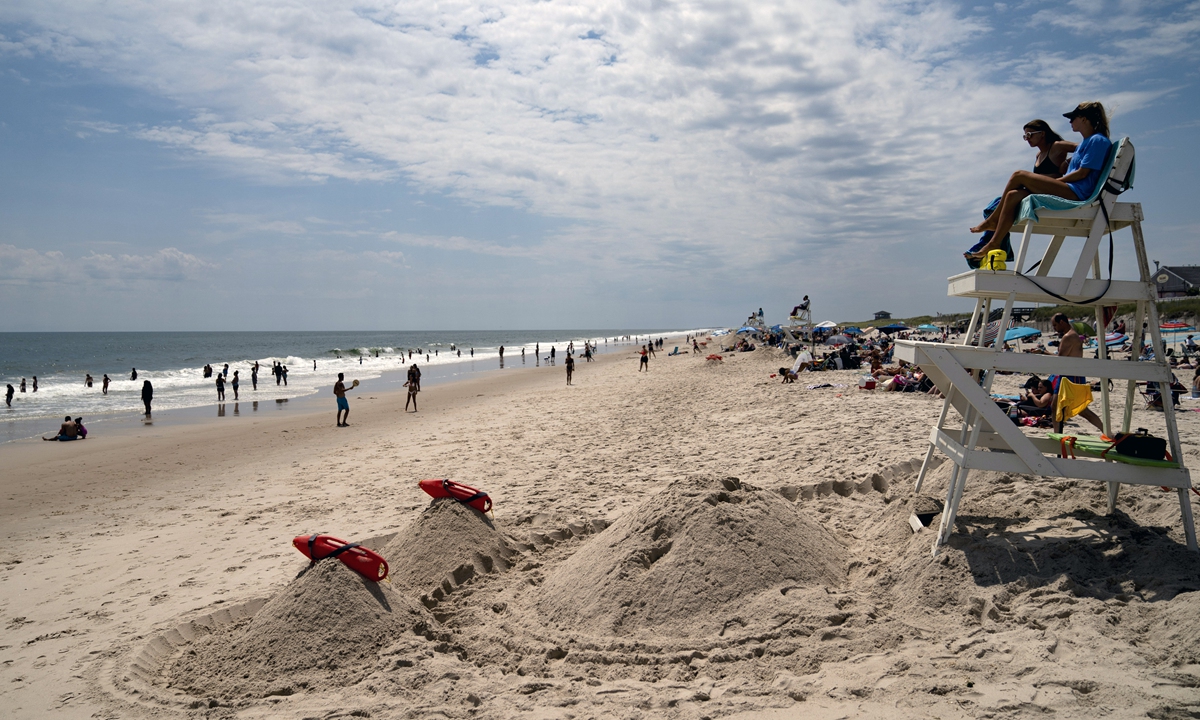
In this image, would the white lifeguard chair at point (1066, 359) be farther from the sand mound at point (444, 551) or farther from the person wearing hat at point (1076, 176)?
the sand mound at point (444, 551)

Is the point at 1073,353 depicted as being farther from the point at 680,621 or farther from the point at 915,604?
the point at 680,621

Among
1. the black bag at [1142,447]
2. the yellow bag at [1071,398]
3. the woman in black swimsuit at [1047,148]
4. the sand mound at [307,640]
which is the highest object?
the woman in black swimsuit at [1047,148]

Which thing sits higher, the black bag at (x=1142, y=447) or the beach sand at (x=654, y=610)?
the black bag at (x=1142, y=447)

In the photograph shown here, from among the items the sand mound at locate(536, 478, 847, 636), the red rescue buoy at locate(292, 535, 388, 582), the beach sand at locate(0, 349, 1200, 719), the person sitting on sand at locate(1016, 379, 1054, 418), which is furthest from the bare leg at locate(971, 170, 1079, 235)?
the person sitting on sand at locate(1016, 379, 1054, 418)

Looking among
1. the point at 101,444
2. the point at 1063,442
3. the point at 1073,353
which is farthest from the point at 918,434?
the point at 101,444

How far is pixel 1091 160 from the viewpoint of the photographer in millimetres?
4027

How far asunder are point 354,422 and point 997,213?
62.8ft

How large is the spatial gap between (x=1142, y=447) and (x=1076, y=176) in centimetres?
184

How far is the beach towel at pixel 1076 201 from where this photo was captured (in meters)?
3.99

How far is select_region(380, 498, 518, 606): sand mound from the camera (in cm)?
542

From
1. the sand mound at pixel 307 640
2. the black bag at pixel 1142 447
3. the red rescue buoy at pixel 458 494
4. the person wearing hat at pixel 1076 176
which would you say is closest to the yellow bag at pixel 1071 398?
the black bag at pixel 1142 447

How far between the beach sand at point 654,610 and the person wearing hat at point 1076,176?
2323 mm

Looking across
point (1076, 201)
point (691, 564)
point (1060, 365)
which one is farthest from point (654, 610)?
point (1076, 201)

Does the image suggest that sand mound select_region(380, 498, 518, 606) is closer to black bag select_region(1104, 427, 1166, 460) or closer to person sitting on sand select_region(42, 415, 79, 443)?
black bag select_region(1104, 427, 1166, 460)
